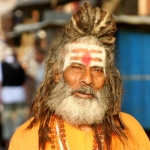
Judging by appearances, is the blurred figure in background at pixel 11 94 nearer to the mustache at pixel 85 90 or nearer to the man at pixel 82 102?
the man at pixel 82 102

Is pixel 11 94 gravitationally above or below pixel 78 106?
below

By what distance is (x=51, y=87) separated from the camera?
4551 mm

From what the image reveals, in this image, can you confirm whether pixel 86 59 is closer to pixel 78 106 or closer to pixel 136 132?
pixel 78 106

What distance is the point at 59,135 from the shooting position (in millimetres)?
4254

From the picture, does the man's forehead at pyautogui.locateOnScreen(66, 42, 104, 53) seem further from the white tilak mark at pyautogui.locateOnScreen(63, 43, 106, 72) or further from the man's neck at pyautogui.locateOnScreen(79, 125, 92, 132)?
the man's neck at pyautogui.locateOnScreen(79, 125, 92, 132)

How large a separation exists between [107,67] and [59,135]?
27.8 inches

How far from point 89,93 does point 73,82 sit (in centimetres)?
16

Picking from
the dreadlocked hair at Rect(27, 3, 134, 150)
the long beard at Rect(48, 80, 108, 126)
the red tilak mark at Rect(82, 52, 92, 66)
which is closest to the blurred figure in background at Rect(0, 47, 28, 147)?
the dreadlocked hair at Rect(27, 3, 134, 150)

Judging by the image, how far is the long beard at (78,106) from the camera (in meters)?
4.35

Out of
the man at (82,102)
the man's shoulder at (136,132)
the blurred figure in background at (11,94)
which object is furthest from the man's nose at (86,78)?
the blurred figure in background at (11,94)

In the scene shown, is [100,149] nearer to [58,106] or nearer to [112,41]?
[58,106]

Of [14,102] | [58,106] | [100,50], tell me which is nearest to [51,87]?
[58,106]

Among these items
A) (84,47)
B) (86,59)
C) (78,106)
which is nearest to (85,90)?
(78,106)

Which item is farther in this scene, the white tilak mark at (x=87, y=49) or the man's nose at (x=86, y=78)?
the white tilak mark at (x=87, y=49)
